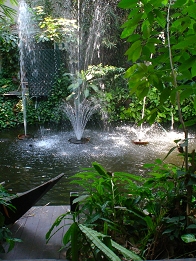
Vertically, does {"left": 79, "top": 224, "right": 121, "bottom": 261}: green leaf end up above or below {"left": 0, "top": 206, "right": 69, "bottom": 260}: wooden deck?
above

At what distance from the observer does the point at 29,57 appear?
27.8 ft

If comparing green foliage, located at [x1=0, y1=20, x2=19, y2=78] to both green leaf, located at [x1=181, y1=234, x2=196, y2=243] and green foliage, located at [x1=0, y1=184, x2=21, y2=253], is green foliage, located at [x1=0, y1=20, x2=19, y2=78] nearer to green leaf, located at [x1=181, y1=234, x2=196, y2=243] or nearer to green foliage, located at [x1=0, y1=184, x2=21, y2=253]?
green foliage, located at [x1=0, y1=184, x2=21, y2=253]

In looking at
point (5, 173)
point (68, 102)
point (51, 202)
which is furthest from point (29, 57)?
point (51, 202)

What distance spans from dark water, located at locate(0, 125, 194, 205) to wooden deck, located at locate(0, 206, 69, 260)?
3.19 feet

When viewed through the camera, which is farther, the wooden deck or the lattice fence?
the lattice fence

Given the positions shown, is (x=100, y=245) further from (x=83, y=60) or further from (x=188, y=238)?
(x=83, y=60)

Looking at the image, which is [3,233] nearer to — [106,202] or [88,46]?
[106,202]

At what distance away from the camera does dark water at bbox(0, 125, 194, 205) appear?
173 inches

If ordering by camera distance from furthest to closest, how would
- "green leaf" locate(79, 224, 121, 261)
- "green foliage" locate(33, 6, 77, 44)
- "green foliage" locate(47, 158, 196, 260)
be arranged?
"green foliage" locate(33, 6, 77, 44) → "green foliage" locate(47, 158, 196, 260) → "green leaf" locate(79, 224, 121, 261)

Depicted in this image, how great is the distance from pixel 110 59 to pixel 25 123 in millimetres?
3329

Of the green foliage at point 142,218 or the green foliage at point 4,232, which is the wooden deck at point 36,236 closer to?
the green foliage at point 4,232

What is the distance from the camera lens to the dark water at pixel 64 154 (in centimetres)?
438

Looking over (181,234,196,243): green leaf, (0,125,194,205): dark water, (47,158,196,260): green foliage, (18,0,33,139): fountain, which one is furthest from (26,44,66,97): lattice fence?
(181,234,196,243): green leaf

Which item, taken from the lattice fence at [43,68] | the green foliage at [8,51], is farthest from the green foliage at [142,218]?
the green foliage at [8,51]
